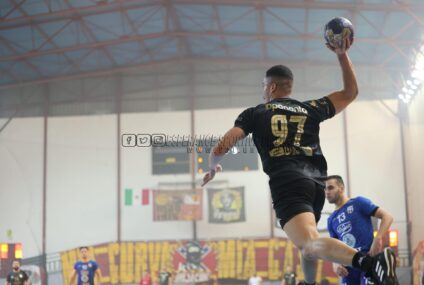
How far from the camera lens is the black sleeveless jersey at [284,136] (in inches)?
151

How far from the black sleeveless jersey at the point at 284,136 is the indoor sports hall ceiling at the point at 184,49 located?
43.6ft

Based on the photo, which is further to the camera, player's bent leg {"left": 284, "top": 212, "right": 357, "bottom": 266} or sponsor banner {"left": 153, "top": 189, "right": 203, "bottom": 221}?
sponsor banner {"left": 153, "top": 189, "right": 203, "bottom": 221}

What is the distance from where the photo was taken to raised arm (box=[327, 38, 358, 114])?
13.3ft

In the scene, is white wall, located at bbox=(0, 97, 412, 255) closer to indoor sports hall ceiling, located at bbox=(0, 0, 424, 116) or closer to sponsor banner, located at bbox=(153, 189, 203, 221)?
sponsor banner, located at bbox=(153, 189, 203, 221)

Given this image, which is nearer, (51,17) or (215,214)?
(51,17)

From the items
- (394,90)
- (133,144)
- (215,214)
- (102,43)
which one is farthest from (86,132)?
(394,90)

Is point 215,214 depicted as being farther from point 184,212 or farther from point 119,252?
point 119,252

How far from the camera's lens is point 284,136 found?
12.6 ft

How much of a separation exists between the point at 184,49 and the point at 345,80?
18.8 meters

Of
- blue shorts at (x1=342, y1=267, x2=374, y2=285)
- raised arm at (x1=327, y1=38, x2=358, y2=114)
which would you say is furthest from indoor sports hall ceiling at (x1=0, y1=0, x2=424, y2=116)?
raised arm at (x1=327, y1=38, x2=358, y2=114)

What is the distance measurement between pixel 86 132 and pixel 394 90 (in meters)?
12.2

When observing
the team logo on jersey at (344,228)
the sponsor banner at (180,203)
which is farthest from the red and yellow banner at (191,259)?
the team logo on jersey at (344,228)

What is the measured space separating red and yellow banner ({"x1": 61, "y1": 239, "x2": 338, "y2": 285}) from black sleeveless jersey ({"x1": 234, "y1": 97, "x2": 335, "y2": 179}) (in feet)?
61.4

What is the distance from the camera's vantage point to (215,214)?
22.4m
